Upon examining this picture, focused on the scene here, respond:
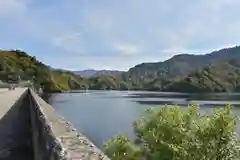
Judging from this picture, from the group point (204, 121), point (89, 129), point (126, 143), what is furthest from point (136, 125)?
point (89, 129)

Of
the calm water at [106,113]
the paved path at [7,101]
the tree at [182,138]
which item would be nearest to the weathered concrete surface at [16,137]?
the paved path at [7,101]

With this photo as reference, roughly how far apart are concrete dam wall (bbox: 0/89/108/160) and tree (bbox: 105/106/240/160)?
31.0ft

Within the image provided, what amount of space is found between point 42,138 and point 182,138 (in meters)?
15.8

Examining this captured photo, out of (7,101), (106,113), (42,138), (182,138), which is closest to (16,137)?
(42,138)

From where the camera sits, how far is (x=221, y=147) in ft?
58.2

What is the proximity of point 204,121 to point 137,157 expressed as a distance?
5.31 metres

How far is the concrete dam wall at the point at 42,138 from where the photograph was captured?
299cm

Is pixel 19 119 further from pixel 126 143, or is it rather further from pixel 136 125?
pixel 136 125

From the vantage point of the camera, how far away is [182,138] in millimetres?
19609

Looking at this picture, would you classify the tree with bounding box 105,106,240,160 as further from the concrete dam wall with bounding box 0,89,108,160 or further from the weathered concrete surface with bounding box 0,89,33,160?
the weathered concrete surface with bounding box 0,89,33,160

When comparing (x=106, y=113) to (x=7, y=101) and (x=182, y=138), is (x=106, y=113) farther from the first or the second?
(x=7, y=101)

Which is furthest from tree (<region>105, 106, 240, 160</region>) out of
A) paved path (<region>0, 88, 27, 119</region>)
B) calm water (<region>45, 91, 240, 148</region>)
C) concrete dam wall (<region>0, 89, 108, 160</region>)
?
concrete dam wall (<region>0, 89, 108, 160</region>)

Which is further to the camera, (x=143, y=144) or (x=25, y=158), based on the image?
(x=143, y=144)

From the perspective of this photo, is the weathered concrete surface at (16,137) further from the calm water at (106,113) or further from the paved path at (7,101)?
the calm water at (106,113)
